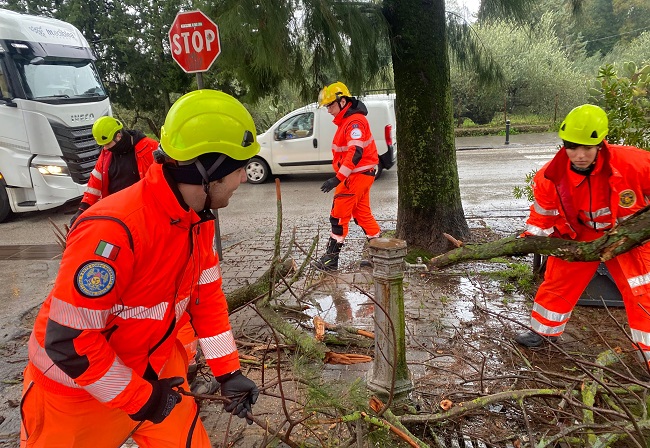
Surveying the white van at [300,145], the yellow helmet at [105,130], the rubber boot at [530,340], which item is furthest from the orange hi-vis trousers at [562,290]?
the white van at [300,145]

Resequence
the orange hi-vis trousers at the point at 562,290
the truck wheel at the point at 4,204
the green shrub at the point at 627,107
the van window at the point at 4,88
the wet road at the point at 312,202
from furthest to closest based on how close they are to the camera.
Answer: the truck wheel at the point at 4,204
the van window at the point at 4,88
the wet road at the point at 312,202
the green shrub at the point at 627,107
the orange hi-vis trousers at the point at 562,290

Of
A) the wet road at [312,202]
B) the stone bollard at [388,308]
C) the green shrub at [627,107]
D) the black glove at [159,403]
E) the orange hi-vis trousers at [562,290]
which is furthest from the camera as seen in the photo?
the wet road at [312,202]

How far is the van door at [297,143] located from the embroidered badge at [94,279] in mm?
9462

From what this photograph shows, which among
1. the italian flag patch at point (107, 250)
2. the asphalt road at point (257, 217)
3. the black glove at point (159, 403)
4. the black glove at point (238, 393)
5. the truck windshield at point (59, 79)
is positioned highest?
the truck windshield at point (59, 79)

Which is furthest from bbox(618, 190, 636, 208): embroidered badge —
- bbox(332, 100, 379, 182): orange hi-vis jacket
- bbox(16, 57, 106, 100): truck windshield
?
bbox(16, 57, 106, 100): truck windshield

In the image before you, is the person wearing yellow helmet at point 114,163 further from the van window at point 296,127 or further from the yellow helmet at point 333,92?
the van window at point 296,127

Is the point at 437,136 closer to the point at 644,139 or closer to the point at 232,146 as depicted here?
the point at 644,139

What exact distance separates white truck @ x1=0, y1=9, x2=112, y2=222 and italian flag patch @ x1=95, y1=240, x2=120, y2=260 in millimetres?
7812

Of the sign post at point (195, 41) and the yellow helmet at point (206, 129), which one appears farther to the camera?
the sign post at point (195, 41)

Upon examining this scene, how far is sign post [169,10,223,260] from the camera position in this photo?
444cm

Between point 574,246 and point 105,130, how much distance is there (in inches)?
161

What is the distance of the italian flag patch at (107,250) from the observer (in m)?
1.47

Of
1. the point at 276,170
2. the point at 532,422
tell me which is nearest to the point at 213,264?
the point at 532,422

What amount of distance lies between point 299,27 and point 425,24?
5.04 ft
